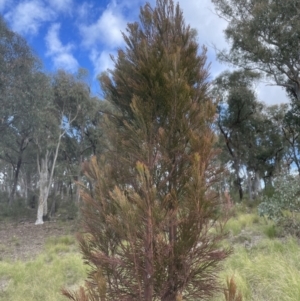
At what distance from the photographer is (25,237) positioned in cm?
1449

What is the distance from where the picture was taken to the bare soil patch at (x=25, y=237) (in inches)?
419

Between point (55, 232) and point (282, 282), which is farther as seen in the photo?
point (55, 232)

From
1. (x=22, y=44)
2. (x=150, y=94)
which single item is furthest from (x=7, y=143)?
(x=150, y=94)

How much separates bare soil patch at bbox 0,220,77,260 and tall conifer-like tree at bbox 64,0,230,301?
27.9 ft

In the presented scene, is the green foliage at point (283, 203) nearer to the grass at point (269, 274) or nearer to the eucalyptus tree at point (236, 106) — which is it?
the grass at point (269, 274)

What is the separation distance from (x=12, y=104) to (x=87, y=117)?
25.3 ft

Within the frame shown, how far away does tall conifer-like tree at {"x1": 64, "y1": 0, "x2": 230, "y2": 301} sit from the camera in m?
2.13

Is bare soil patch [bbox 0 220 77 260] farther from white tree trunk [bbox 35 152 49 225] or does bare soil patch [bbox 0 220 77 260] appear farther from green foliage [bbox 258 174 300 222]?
green foliage [bbox 258 174 300 222]

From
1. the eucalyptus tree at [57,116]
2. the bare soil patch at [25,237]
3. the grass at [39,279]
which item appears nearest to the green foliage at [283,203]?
the grass at [39,279]

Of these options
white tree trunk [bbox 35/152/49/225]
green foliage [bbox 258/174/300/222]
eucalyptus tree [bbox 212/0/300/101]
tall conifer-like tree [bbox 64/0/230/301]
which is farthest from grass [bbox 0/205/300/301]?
white tree trunk [bbox 35/152/49/225]

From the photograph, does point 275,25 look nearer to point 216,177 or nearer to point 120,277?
point 216,177

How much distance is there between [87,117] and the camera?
22.0 metres

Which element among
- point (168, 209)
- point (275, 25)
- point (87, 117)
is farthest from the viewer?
point (87, 117)

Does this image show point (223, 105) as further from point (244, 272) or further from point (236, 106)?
point (244, 272)
